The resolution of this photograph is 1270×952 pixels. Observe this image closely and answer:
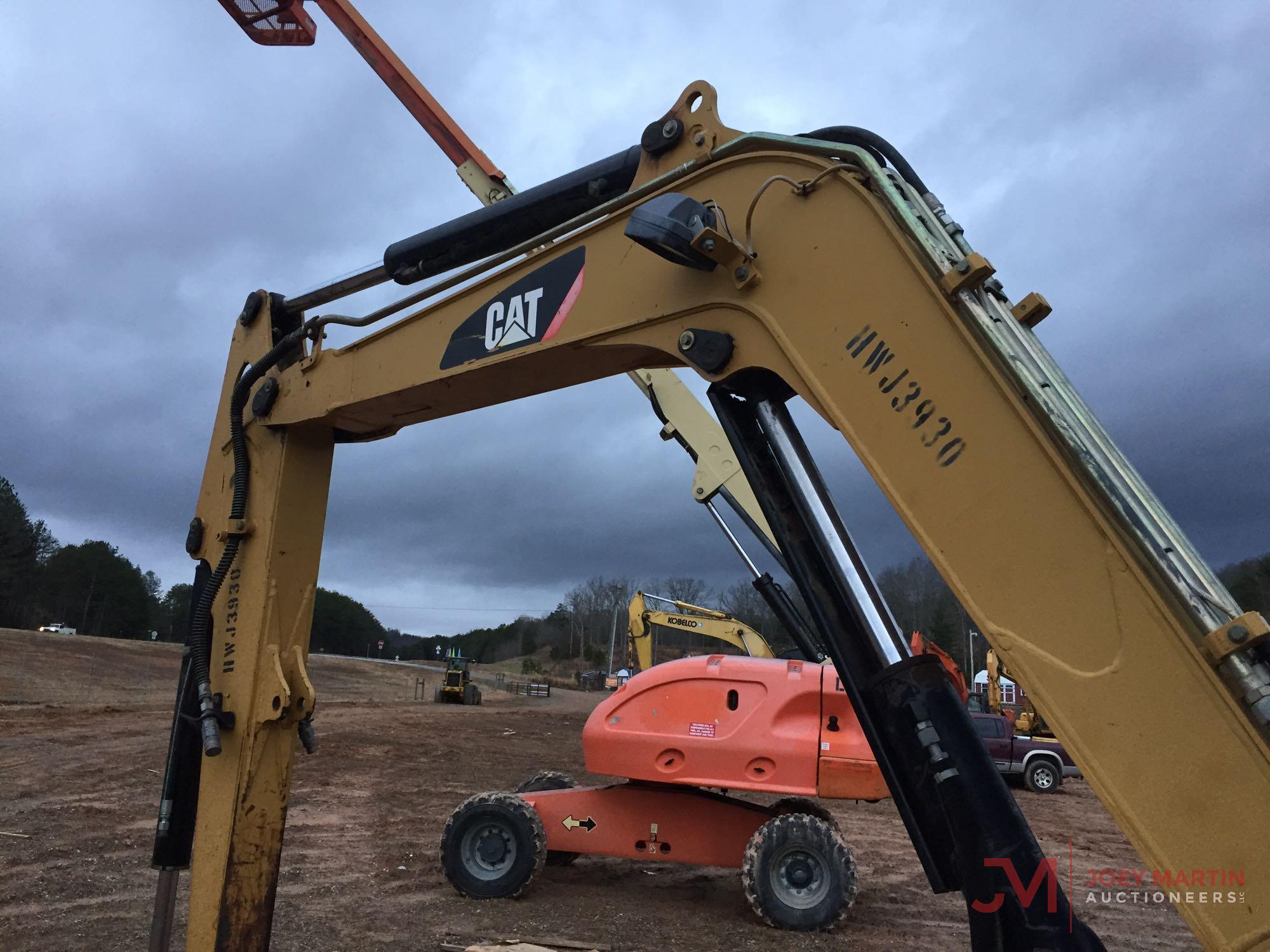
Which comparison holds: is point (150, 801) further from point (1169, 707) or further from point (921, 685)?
point (1169, 707)

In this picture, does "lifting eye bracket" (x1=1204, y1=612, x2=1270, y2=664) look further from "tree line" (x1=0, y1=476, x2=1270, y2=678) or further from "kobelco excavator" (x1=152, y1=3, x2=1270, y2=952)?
"tree line" (x1=0, y1=476, x2=1270, y2=678)

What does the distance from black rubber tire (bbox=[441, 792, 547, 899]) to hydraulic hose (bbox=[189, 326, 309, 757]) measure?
10.7 feet

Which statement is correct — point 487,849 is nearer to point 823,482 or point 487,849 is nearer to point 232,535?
point 232,535

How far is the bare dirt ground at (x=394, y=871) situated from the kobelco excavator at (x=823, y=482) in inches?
104

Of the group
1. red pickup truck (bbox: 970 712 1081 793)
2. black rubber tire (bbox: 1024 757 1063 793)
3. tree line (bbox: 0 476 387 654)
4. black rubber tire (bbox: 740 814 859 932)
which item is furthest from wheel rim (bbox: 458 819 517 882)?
tree line (bbox: 0 476 387 654)

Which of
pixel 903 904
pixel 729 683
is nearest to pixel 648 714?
pixel 729 683

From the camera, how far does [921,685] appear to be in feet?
7.84

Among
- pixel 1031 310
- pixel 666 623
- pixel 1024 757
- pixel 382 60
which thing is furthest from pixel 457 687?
pixel 1031 310

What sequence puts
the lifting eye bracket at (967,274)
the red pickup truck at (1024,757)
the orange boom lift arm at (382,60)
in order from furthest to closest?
the red pickup truck at (1024,757) < the orange boom lift arm at (382,60) < the lifting eye bracket at (967,274)

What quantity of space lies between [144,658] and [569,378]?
38353 millimetres

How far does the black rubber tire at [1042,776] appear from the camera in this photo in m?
18.3

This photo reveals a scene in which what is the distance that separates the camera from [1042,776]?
60.3 ft

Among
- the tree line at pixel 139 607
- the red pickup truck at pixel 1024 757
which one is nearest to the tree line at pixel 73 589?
the tree line at pixel 139 607

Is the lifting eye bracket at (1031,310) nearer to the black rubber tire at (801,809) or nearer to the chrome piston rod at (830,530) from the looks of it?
the chrome piston rod at (830,530)
